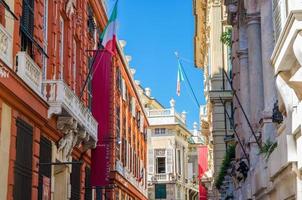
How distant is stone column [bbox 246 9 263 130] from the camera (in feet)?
57.1

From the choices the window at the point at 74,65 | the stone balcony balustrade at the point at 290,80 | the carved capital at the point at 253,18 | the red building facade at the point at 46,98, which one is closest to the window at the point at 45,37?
the red building facade at the point at 46,98

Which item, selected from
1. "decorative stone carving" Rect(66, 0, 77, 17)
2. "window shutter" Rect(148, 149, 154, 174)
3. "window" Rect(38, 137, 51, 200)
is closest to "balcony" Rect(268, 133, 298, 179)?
"window" Rect(38, 137, 51, 200)

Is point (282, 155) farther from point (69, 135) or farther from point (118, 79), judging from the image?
point (118, 79)

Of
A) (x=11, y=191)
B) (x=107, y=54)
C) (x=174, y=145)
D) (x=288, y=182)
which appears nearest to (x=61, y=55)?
(x=107, y=54)

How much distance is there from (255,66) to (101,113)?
11.7 meters

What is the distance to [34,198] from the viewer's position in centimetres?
1789

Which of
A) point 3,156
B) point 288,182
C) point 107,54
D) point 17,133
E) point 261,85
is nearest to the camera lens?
point 288,182

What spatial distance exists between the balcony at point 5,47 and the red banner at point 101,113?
36.1ft

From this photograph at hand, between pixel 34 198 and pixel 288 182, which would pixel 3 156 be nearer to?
pixel 34 198

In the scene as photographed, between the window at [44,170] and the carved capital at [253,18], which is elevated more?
the carved capital at [253,18]

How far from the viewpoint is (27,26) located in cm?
1778

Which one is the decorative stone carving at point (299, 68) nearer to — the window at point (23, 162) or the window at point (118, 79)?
the window at point (23, 162)

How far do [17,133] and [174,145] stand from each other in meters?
57.2

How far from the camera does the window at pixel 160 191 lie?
234ft
